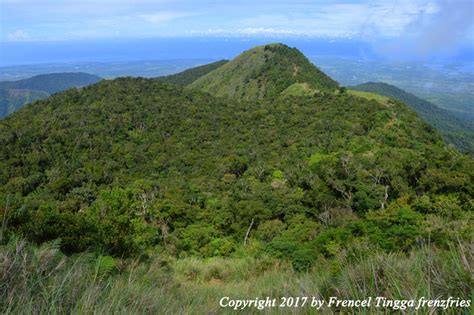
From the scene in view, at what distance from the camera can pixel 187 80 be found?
416ft

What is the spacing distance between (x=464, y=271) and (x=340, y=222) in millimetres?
24000

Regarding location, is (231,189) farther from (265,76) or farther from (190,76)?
(190,76)

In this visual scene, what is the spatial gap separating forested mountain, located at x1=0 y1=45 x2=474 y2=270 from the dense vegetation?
17 cm

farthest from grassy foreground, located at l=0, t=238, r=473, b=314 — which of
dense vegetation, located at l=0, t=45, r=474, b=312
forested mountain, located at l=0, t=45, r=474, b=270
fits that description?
forested mountain, located at l=0, t=45, r=474, b=270

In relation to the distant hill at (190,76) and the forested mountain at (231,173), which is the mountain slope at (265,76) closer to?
the forested mountain at (231,173)

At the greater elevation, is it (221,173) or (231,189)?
(221,173)

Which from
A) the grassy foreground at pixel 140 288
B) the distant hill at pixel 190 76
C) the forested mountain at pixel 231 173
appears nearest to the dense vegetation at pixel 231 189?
the grassy foreground at pixel 140 288

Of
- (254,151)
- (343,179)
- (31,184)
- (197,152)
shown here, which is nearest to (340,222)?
(343,179)

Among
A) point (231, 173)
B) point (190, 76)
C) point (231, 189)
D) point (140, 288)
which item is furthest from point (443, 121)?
point (140, 288)

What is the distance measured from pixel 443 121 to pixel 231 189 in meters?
112

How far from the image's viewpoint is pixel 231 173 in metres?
46.0

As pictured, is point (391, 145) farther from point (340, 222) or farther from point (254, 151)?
point (340, 222)

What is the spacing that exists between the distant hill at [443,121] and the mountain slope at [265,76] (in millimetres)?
36928

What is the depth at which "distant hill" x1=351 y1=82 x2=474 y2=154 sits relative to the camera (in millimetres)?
90906
